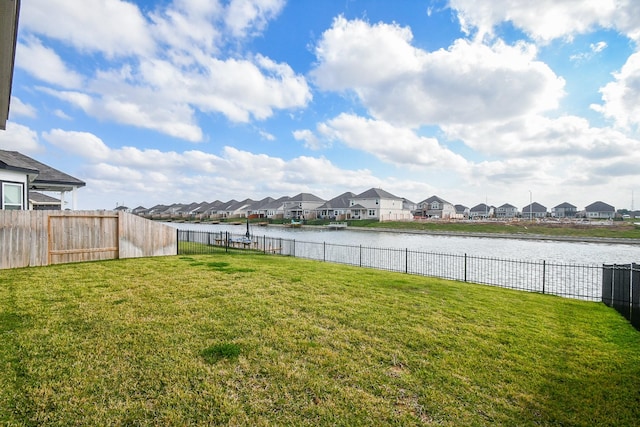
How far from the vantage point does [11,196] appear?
1277cm

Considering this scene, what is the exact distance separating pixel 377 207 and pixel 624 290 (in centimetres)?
6585

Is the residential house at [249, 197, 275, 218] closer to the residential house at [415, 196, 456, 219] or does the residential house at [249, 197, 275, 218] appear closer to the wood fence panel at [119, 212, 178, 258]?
the residential house at [415, 196, 456, 219]

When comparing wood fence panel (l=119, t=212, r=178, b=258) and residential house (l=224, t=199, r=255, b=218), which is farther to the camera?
residential house (l=224, t=199, r=255, b=218)

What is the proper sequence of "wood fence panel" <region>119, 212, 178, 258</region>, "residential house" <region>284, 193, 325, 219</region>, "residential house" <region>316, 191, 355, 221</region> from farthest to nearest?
"residential house" <region>284, 193, 325, 219</region>
"residential house" <region>316, 191, 355, 221</region>
"wood fence panel" <region>119, 212, 178, 258</region>

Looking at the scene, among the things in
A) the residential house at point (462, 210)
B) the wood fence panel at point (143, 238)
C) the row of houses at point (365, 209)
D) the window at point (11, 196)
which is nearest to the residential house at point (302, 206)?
the row of houses at point (365, 209)

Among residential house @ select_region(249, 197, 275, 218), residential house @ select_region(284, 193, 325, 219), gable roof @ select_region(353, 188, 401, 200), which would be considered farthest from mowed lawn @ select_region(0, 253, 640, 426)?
residential house @ select_region(249, 197, 275, 218)

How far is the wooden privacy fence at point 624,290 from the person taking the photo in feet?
23.5

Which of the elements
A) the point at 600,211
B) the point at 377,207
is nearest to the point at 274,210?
the point at 377,207

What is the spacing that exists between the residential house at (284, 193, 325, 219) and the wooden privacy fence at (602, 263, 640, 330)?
7805 cm

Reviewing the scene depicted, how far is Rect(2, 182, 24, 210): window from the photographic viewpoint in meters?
12.4

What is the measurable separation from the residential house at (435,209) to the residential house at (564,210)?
37.8 metres

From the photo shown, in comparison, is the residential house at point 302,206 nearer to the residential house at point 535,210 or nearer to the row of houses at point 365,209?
the row of houses at point 365,209

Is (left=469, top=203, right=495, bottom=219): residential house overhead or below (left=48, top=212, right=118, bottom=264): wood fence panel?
overhead

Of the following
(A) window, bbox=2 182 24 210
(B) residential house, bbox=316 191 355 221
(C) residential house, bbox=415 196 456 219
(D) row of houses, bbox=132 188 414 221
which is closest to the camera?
(A) window, bbox=2 182 24 210
